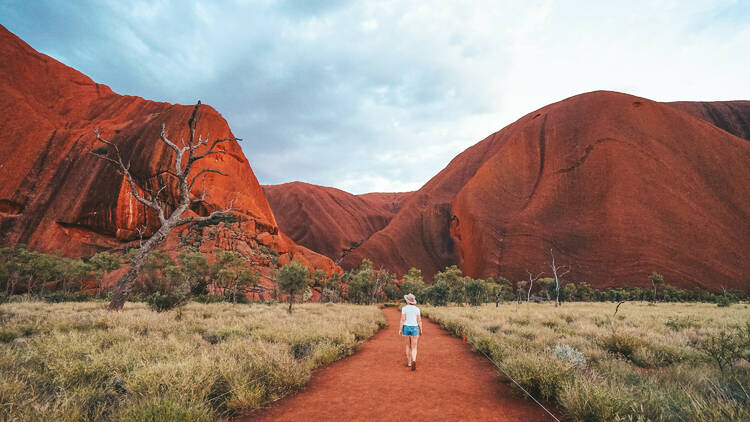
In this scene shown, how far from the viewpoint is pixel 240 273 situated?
132 feet

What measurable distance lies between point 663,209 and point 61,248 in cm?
10830

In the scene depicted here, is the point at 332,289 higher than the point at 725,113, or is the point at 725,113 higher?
the point at 725,113

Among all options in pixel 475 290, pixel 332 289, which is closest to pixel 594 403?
pixel 475 290

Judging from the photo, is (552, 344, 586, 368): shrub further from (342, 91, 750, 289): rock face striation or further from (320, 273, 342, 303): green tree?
(342, 91, 750, 289): rock face striation

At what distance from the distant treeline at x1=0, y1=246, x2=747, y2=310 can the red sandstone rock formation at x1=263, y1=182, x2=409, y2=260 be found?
1948 inches

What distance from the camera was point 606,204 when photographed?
195ft

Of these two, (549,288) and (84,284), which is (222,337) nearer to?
(84,284)

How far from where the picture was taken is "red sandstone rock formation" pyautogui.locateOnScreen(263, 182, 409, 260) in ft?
351

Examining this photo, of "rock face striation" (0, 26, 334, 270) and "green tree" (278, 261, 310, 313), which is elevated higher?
"rock face striation" (0, 26, 334, 270)

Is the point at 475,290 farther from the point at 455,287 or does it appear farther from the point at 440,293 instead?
the point at 440,293

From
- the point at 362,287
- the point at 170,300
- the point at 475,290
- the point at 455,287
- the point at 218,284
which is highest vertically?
the point at 455,287

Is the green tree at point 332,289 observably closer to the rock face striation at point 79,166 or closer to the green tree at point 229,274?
the rock face striation at point 79,166

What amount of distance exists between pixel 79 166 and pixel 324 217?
2929 inches

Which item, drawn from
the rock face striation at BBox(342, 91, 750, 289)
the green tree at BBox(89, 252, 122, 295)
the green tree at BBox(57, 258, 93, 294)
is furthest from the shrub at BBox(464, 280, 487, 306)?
the green tree at BBox(57, 258, 93, 294)
